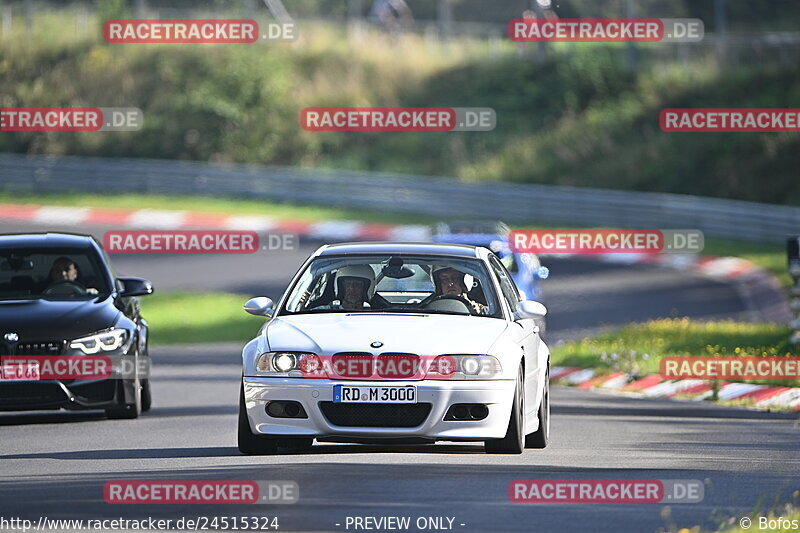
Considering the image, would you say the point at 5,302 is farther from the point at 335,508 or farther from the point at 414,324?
the point at 335,508

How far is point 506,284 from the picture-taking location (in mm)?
13469

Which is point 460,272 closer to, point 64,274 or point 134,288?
point 134,288

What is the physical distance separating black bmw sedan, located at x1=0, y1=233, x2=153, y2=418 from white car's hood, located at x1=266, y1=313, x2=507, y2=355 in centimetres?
316

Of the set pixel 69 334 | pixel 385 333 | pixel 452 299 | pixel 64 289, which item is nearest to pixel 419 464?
pixel 385 333

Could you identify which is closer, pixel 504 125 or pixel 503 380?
pixel 503 380

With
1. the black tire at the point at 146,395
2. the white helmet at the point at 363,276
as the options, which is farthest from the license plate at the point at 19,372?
the white helmet at the point at 363,276

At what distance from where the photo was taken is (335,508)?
9664 mm

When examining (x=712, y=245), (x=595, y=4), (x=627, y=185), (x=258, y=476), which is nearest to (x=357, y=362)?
(x=258, y=476)

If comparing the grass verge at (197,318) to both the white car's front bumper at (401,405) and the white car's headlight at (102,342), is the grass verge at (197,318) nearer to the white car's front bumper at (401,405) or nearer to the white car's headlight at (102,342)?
the white car's headlight at (102,342)

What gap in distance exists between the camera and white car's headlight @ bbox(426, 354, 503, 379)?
11539 mm

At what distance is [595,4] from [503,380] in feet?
176

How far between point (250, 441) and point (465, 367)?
61.4 inches

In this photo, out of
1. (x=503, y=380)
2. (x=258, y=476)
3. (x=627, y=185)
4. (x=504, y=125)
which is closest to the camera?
(x=258, y=476)

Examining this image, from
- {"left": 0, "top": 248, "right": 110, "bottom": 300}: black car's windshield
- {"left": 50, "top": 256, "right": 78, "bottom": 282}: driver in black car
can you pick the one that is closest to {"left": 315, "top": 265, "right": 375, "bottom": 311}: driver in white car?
{"left": 0, "top": 248, "right": 110, "bottom": 300}: black car's windshield
